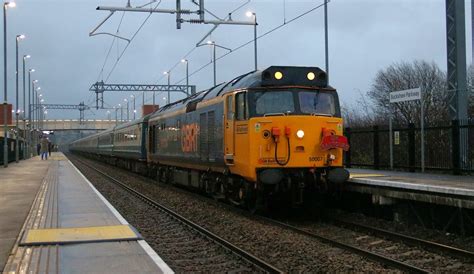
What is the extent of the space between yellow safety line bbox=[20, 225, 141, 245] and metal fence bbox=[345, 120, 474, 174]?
984 centimetres

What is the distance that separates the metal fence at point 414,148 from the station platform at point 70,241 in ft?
31.3

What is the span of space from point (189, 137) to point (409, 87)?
963 inches

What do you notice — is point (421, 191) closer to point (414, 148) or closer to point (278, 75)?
point (278, 75)

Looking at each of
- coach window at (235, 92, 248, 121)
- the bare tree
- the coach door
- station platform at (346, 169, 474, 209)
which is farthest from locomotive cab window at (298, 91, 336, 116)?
the bare tree

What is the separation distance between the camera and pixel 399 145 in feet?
62.8

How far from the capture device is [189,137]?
57.7 feet

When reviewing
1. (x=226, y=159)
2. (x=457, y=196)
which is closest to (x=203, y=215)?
(x=226, y=159)

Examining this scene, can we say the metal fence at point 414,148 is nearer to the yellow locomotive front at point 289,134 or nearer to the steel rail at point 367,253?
the yellow locomotive front at point 289,134

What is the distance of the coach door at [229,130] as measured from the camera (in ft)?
42.9

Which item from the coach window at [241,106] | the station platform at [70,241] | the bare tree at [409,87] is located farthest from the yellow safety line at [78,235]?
the bare tree at [409,87]

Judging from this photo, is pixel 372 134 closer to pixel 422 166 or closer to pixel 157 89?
pixel 422 166

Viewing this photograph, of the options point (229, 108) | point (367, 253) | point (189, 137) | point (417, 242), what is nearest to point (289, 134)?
point (229, 108)

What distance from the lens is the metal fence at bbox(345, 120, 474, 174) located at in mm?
15508

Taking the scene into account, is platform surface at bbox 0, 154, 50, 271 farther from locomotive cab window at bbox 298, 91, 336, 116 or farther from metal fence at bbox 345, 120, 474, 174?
metal fence at bbox 345, 120, 474, 174
